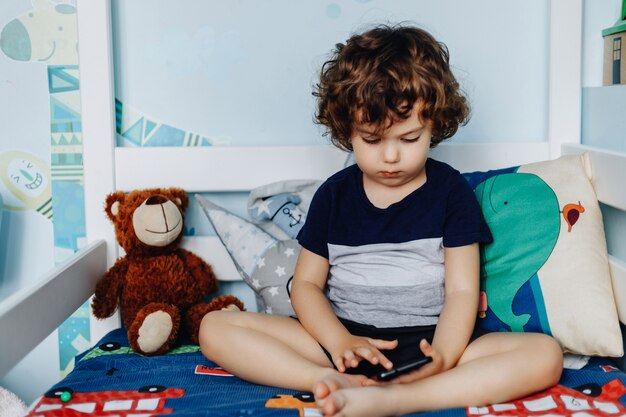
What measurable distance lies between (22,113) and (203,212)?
0.44 m

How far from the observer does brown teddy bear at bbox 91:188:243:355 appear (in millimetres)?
1420

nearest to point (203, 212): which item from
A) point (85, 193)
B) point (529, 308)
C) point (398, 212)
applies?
point (85, 193)

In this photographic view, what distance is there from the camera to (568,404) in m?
1.00

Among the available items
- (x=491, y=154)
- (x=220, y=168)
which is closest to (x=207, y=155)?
(x=220, y=168)

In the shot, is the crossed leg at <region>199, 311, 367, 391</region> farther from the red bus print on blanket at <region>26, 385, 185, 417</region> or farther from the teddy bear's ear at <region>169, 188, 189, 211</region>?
the teddy bear's ear at <region>169, 188, 189, 211</region>

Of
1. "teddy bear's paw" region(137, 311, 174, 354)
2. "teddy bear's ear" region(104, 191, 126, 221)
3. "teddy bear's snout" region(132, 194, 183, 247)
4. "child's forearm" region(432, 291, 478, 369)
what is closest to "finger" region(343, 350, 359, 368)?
"child's forearm" region(432, 291, 478, 369)

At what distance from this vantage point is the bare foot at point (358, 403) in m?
0.93

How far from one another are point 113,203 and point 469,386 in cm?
79

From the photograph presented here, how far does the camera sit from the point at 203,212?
5.11 feet

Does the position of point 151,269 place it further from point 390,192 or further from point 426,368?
point 426,368

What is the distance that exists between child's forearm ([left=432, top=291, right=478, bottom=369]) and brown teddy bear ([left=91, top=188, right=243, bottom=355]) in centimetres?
45

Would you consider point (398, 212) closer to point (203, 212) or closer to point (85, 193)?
point (203, 212)

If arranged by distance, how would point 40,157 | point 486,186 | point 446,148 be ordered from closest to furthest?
point 486,186
point 446,148
point 40,157

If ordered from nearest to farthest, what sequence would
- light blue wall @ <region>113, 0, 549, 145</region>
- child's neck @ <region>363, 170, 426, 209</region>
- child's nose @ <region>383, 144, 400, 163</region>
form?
child's nose @ <region>383, 144, 400, 163</region> → child's neck @ <region>363, 170, 426, 209</region> → light blue wall @ <region>113, 0, 549, 145</region>
